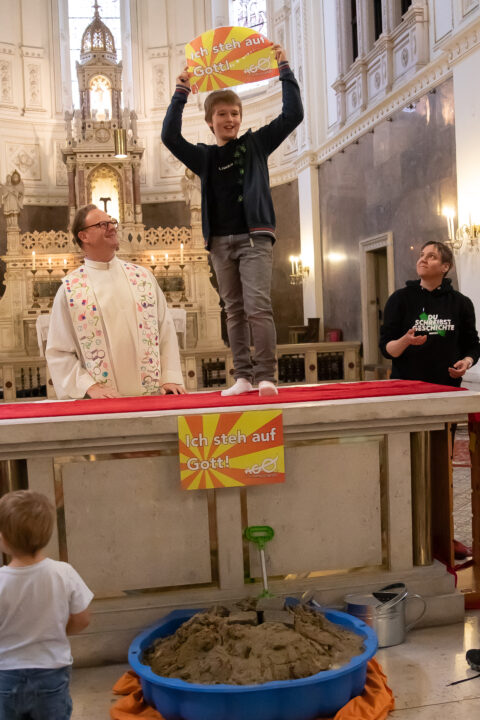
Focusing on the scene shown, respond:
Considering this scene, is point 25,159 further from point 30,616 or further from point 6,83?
point 30,616

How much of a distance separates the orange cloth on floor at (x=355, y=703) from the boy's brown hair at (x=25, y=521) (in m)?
0.98

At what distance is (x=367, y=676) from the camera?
2.83 m

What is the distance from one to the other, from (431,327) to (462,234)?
→ 6.17 metres

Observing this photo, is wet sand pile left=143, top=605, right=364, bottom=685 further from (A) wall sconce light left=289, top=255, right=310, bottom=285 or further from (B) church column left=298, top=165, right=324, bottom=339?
(A) wall sconce light left=289, top=255, right=310, bottom=285

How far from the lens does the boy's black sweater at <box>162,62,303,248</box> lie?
12.1 feet

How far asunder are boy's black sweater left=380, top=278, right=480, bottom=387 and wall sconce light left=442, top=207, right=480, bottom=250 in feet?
18.5

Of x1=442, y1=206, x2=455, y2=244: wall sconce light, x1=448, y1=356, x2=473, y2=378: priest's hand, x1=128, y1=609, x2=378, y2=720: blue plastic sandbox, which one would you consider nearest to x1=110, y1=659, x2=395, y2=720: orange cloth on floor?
x1=128, y1=609, x2=378, y2=720: blue plastic sandbox

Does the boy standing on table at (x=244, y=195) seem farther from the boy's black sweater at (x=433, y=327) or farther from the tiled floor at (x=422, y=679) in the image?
the tiled floor at (x=422, y=679)

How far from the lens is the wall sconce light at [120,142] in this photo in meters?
17.4

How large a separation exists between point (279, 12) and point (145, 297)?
631 inches

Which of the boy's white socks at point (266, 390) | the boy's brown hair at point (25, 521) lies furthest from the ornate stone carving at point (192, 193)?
the boy's brown hair at point (25, 521)

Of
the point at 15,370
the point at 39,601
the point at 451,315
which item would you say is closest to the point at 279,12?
the point at 15,370

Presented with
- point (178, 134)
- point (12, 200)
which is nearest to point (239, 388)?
point (178, 134)

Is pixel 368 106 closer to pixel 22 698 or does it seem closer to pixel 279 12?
pixel 279 12
